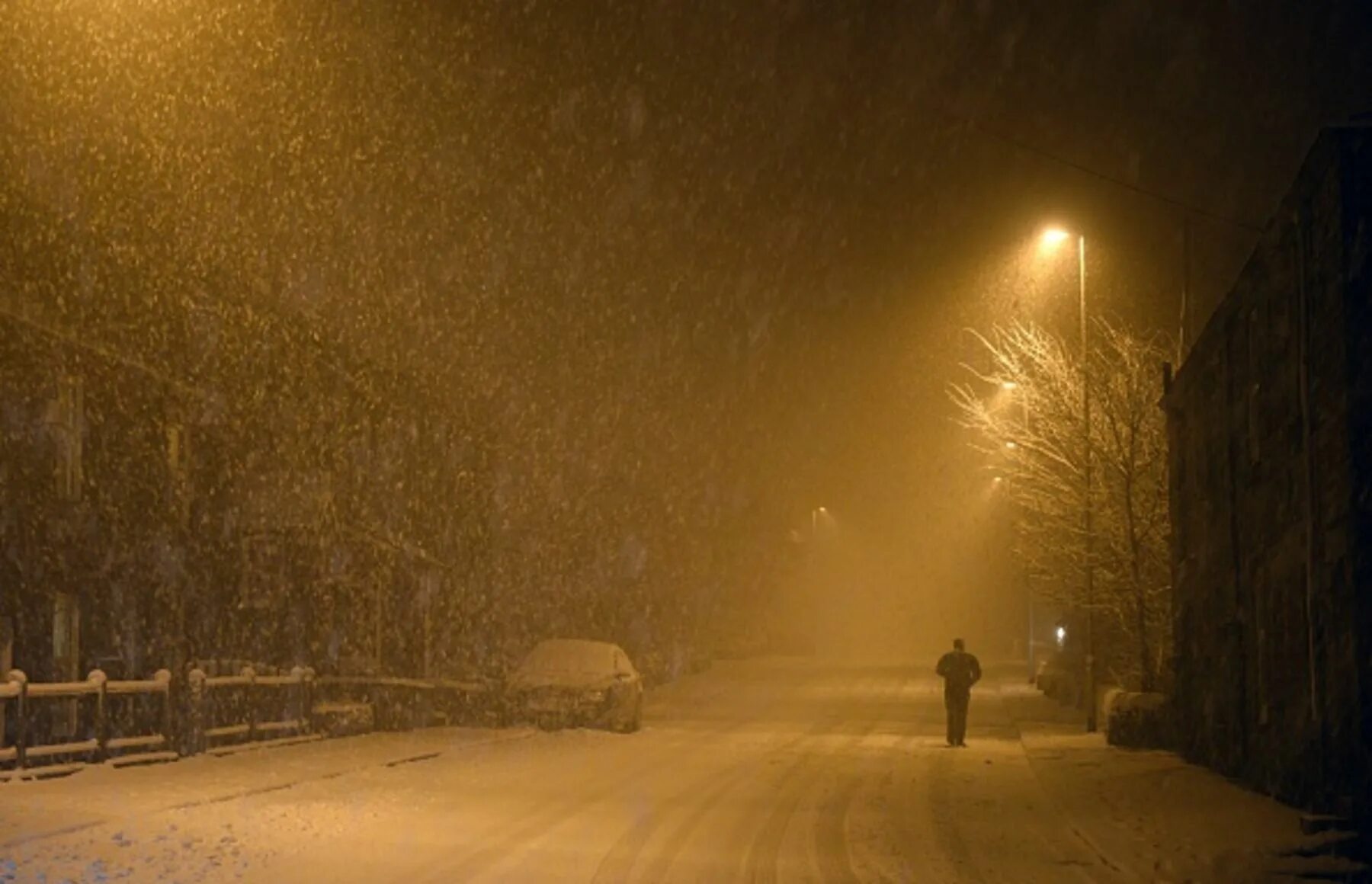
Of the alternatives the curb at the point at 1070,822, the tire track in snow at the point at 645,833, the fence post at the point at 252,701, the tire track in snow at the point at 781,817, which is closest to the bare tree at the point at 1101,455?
the curb at the point at 1070,822

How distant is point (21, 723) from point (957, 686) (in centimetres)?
1585

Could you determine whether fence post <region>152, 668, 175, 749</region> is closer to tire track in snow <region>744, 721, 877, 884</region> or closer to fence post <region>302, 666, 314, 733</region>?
fence post <region>302, 666, 314, 733</region>

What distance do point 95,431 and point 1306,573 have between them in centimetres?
1843

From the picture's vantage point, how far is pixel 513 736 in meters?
27.1

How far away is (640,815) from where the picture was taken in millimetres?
15633

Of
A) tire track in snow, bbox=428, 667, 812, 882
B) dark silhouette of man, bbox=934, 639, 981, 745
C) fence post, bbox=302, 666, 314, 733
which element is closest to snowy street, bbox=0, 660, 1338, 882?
tire track in snow, bbox=428, 667, 812, 882

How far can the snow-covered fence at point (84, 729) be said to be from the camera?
17156mm

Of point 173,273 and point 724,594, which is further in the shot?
point 724,594

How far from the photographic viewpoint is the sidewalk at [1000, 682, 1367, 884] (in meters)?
12.3

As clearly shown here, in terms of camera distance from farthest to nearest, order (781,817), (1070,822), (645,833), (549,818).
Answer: (1070,822) → (781,817) → (549,818) → (645,833)

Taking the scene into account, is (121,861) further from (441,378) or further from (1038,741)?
(441,378)

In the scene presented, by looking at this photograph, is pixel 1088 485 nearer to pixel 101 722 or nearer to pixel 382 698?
pixel 382 698

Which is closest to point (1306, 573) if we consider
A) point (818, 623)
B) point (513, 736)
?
point (513, 736)

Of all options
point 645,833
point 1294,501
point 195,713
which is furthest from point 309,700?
point 1294,501
